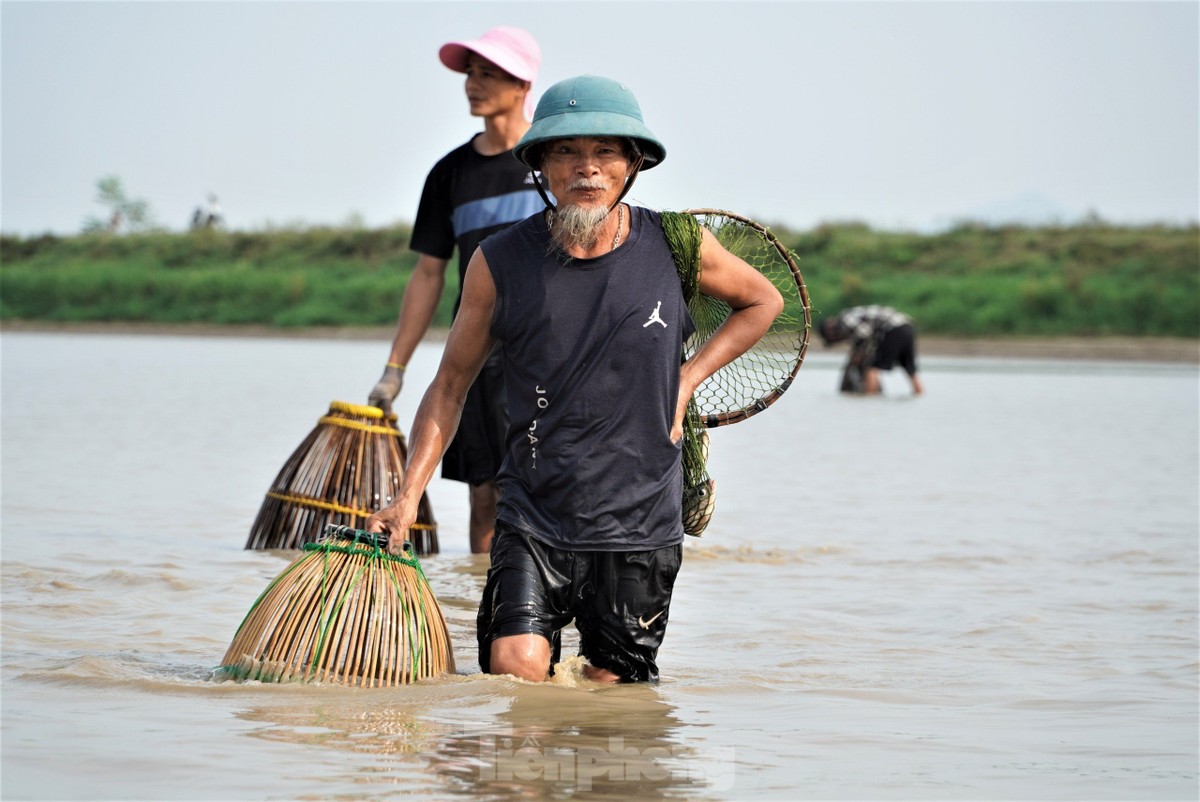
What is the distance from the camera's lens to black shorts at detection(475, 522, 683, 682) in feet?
13.7

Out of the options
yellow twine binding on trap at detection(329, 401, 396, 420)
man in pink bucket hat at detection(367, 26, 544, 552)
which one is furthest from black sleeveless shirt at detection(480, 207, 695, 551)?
yellow twine binding on trap at detection(329, 401, 396, 420)

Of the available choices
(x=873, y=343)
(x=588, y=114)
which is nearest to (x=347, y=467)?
(x=588, y=114)

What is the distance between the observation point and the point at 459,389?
4336mm

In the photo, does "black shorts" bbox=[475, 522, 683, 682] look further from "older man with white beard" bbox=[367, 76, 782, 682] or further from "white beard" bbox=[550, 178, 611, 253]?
"white beard" bbox=[550, 178, 611, 253]

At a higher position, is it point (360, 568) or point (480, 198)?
point (480, 198)

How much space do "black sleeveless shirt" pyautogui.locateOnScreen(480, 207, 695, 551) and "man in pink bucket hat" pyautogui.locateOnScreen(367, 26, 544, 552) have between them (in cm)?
187

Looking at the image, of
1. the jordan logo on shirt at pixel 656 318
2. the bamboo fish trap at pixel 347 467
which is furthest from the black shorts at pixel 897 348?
the jordan logo on shirt at pixel 656 318

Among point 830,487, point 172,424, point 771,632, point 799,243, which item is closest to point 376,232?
point 799,243

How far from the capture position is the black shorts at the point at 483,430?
6.21 metres

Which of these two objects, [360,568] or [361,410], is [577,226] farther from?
[361,410]

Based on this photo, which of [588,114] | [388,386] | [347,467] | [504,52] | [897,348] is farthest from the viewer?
[897,348]

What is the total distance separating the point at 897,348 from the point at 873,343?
317mm

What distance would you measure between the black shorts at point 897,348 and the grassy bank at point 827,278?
16109 mm

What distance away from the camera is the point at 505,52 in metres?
6.09
